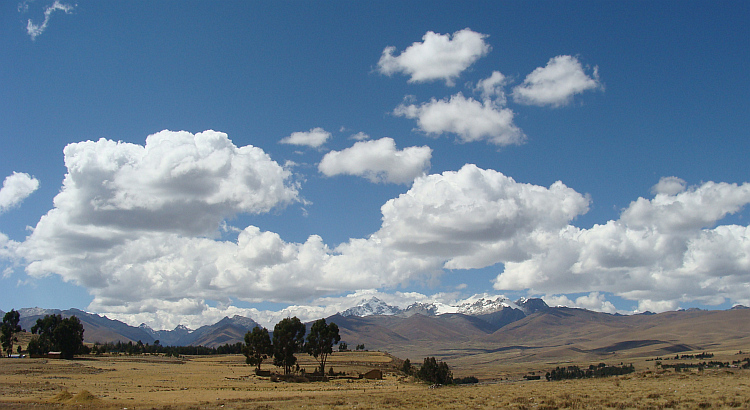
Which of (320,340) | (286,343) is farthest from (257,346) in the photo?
(320,340)

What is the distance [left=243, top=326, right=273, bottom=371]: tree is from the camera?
11438cm

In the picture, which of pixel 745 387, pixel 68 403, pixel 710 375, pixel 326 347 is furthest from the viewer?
pixel 326 347

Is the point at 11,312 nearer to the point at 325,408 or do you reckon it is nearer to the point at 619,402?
the point at 325,408

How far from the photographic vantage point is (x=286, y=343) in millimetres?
107312

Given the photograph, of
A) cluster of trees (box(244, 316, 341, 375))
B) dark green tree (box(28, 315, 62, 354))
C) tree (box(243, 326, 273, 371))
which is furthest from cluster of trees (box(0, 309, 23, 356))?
cluster of trees (box(244, 316, 341, 375))

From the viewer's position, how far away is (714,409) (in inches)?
1484

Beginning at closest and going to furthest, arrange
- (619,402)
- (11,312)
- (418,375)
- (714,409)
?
(714,409) < (619,402) < (418,375) < (11,312)

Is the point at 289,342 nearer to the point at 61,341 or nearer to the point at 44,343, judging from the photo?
the point at 61,341

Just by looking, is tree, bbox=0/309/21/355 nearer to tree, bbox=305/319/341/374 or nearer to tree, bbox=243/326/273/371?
tree, bbox=243/326/273/371

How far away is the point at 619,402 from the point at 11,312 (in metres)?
202

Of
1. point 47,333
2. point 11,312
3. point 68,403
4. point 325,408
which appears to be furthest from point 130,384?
point 11,312

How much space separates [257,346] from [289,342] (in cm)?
1185

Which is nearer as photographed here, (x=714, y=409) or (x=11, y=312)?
(x=714, y=409)

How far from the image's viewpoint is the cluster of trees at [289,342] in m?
107
